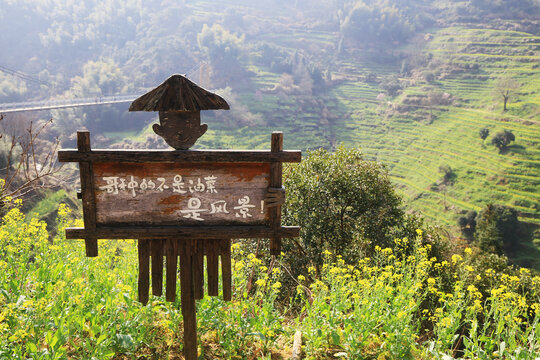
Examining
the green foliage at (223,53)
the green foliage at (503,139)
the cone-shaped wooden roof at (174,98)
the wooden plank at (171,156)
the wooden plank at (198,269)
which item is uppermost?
the green foliage at (223,53)

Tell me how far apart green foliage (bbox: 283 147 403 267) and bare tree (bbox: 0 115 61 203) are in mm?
4911

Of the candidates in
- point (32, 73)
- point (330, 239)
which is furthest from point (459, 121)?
point (32, 73)

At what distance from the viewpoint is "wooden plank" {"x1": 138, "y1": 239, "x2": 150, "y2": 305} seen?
8.57 feet

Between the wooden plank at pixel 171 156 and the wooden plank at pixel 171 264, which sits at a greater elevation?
the wooden plank at pixel 171 156

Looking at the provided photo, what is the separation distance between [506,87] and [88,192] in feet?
213

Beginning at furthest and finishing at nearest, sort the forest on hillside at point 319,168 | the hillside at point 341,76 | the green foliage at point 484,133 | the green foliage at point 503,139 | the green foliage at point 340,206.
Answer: the green foliage at point 484,133 < the hillside at point 341,76 < the green foliage at point 503,139 < the green foliage at point 340,206 < the forest on hillside at point 319,168

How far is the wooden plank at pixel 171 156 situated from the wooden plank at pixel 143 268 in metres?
0.63

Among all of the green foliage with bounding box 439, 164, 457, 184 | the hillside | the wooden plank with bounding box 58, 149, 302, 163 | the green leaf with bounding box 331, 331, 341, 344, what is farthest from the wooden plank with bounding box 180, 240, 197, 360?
the green foliage with bounding box 439, 164, 457, 184

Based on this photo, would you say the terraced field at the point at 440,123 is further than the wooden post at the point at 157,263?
Yes

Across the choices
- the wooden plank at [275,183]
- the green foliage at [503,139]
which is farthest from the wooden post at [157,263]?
the green foliage at [503,139]

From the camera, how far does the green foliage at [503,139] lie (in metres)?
41.1

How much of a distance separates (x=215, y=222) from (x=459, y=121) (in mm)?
58518

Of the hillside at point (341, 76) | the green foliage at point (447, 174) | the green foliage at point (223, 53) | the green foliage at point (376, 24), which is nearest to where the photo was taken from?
the green foliage at point (447, 174)

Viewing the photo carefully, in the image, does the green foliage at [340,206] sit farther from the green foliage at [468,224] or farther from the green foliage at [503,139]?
the green foliage at [503,139]
